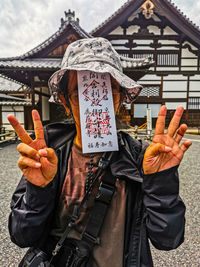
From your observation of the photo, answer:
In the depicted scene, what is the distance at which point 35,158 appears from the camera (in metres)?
0.72

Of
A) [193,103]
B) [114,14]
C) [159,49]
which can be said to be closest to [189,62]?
[159,49]

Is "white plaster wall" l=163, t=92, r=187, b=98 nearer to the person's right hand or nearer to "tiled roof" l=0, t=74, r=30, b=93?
"tiled roof" l=0, t=74, r=30, b=93

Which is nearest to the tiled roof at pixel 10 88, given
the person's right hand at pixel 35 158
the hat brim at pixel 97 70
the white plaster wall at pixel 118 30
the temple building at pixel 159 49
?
the temple building at pixel 159 49

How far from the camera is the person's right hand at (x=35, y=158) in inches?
27.7

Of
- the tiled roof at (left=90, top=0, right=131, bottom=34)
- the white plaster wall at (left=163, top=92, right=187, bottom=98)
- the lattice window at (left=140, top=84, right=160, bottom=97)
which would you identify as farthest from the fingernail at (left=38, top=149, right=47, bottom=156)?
the white plaster wall at (left=163, top=92, right=187, bottom=98)

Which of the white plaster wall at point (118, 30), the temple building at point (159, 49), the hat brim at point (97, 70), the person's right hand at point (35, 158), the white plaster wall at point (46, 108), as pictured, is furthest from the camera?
the white plaster wall at point (118, 30)

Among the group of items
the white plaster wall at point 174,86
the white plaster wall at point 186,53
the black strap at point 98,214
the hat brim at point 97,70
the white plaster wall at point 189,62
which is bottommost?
the black strap at point 98,214

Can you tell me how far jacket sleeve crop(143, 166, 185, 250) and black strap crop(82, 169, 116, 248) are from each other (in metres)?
0.19

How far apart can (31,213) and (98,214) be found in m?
0.32

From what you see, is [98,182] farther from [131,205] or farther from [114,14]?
[114,14]

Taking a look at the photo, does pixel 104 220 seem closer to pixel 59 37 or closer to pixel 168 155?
pixel 168 155

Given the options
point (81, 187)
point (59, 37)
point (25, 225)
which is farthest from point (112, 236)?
point (59, 37)

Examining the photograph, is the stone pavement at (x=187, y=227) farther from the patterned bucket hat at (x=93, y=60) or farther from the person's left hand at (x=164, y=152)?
the patterned bucket hat at (x=93, y=60)

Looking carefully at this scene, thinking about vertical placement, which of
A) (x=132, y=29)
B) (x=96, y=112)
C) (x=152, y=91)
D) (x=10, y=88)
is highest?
(x=132, y=29)
